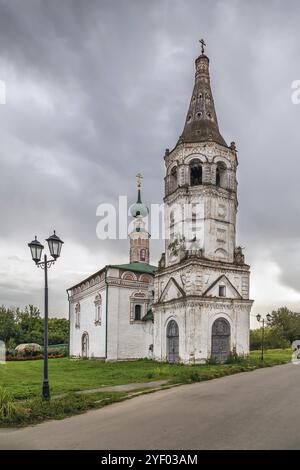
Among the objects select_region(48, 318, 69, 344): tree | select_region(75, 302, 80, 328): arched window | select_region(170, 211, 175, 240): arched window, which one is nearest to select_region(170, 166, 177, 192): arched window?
select_region(170, 211, 175, 240): arched window

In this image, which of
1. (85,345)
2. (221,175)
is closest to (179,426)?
(221,175)

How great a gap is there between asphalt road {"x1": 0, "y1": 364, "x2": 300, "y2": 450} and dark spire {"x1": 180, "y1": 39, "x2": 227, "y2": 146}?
20.8 m

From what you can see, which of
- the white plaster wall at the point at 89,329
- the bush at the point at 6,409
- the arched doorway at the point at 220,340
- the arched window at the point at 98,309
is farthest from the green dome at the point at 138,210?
the bush at the point at 6,409

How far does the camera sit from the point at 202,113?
97.4 ft

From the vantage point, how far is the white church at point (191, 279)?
24578 millimetres

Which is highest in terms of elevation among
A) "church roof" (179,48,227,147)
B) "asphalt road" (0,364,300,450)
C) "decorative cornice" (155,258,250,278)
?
"church roof" (179,48,227,147)

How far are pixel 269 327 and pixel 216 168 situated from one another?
39.0 m

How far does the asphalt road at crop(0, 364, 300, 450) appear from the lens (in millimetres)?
6707

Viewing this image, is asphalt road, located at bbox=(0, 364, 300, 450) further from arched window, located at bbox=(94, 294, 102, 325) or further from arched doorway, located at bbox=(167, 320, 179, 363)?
arched window, located at bbox=(94, 294, 102, 325)

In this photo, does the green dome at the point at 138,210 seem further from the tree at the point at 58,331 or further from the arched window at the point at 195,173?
the tree at the point at 58,331

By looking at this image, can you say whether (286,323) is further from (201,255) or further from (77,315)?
(201,255)

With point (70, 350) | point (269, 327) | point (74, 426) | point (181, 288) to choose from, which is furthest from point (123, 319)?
point (269, 327)
